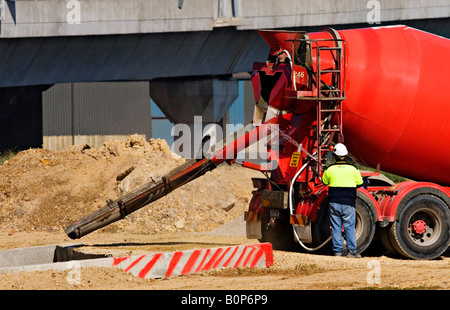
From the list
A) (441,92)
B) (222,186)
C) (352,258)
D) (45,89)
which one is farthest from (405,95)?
(45,89)

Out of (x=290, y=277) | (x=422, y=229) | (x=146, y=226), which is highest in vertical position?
(x=422, y=229)

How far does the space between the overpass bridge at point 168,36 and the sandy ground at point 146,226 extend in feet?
8.80

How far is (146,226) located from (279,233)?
525 cm

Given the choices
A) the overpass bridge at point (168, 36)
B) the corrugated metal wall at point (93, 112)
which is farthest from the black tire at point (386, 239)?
the corrugated metal wall at point (93, 112)

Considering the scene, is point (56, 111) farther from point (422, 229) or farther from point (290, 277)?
point (290, 277)

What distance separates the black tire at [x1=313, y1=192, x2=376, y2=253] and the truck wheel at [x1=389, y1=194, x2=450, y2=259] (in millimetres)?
343

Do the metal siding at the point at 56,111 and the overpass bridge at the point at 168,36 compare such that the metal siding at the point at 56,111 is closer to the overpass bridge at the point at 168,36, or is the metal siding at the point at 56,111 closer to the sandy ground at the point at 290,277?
the overpass bridge at the point at 168,36

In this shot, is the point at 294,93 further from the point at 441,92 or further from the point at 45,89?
the point at 45,89

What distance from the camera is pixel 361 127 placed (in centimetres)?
1286

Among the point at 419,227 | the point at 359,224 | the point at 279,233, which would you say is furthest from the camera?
the point at 279,233

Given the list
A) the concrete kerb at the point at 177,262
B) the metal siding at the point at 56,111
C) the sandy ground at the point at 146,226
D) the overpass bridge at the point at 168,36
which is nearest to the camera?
the sandy ground at the point at 146,226

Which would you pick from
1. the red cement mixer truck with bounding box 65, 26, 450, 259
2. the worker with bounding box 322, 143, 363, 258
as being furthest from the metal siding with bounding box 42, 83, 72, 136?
the worker with bounding box 322, 143, 363, 258

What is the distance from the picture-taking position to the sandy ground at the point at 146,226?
10.2 meters

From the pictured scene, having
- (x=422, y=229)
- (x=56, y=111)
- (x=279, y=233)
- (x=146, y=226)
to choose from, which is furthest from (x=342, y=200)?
(x=56, y=111)
